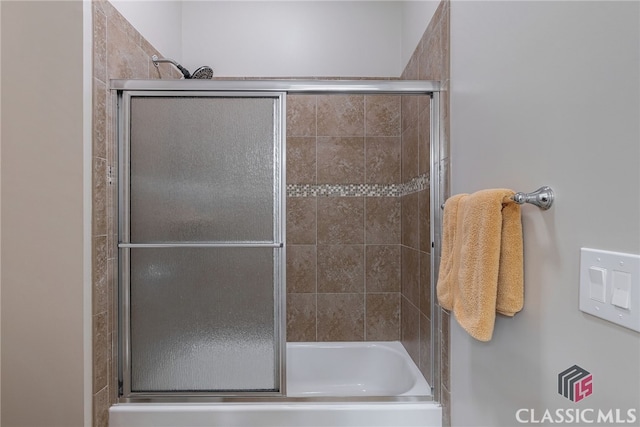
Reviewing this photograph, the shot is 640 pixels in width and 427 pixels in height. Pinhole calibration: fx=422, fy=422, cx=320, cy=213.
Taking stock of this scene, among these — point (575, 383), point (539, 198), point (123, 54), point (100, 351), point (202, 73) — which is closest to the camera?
point (575, 383)

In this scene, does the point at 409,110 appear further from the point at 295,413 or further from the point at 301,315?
the point at 295,413

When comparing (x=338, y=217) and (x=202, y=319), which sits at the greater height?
(x=338, y=217)

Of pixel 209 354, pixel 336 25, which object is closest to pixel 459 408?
pixel 209 354

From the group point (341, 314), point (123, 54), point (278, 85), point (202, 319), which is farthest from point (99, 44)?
point (341, 314)

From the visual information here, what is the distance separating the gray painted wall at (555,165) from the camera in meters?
0.78

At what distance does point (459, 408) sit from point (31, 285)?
1701 millimetres

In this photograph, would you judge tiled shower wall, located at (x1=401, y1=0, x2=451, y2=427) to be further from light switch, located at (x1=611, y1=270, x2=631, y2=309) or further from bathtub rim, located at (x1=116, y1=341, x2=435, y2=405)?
light switch, located at (x1=611, y1=270, x2=631, y2=309)

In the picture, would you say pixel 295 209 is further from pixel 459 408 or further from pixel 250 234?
pixel 459 408

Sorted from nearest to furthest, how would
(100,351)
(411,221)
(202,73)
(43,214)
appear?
(43,214)
(100,351)
(202,73)
(411,221)

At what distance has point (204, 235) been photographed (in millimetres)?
1801

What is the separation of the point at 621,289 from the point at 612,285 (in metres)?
0.02

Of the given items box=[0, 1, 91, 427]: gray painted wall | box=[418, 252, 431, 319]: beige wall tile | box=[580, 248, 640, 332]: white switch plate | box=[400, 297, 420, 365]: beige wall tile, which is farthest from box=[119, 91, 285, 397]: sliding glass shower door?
box=[580, 248, 640, 332]: white switch plate

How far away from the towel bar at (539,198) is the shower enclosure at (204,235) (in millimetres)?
921

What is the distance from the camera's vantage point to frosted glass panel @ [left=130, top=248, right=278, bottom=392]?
1.80 m
